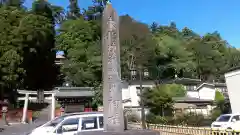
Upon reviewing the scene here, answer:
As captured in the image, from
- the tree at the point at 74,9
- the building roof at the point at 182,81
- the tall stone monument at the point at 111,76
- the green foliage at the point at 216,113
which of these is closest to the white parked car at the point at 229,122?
the green foliage at the point at 216,113

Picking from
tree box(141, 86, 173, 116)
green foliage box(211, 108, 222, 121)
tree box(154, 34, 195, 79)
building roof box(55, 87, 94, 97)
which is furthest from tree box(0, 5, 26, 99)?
green foliage box(211, 108, 222, 121)

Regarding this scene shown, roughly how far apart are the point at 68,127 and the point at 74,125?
9.4 inches

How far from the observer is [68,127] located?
33.2 feet

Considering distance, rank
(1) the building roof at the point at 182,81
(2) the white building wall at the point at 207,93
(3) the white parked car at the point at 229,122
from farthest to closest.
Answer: (2) the white building wall at the point at 207,93 < (1) the building roof at the point at 182,81 < (3) the white parked car at the point at 229,122

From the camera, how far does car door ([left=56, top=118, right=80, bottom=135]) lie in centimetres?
996

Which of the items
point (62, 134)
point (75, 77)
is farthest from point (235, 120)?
point (75, 77)

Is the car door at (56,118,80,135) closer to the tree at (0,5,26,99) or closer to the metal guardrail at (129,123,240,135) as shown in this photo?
the metal guardrail at (129,123,240,135)

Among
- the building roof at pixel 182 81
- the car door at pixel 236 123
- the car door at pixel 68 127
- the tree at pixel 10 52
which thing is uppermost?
the tree at pixel 10 52

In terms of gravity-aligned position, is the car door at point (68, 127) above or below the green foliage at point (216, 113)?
above

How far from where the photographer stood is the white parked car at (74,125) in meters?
10.0

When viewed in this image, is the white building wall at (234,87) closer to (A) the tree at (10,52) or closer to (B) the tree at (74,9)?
(A) the tree at (10,52)

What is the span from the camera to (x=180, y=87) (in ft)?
→ 144

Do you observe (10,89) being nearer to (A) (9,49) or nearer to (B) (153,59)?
(A) (9,49)

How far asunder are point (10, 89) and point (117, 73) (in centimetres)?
3664
